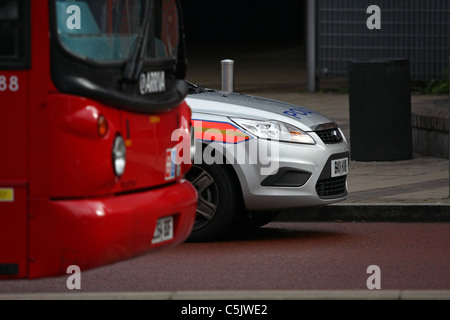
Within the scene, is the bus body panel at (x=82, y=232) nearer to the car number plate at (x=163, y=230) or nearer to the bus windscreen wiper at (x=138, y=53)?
the car number plate at (x=163, y=230)

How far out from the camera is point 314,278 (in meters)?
7.80

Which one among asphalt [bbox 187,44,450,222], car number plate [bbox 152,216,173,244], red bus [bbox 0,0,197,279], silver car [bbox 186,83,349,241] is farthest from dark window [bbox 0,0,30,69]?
A: asphalt [bbox 187,44,450,222]

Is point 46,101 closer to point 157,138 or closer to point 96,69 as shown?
point 96,69

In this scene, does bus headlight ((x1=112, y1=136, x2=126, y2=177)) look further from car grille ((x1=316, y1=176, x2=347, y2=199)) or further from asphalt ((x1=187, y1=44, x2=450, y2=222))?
asphalt ((x1=187, y1=44, x2=450, y2=222))

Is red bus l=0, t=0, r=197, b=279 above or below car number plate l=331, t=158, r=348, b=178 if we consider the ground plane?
above

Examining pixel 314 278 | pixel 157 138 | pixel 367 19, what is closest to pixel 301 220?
pixel 314 278

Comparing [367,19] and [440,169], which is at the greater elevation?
[367,19]

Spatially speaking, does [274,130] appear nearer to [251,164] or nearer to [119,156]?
[251,164]

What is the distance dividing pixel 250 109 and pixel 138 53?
9.55 ft

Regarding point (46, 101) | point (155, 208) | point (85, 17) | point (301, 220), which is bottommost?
point (301, 220)

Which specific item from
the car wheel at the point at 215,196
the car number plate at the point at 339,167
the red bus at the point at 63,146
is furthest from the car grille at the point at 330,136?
the red bus at the point at 63,146

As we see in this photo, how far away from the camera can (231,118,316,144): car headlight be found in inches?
352

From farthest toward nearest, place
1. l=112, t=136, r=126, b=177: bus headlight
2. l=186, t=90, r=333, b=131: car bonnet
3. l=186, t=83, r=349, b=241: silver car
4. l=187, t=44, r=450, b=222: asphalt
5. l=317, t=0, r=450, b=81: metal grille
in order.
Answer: l=317, t=0, r=450, b=81: metal grille < l=187, t=44, r=450, b=222: asphalt < l=186, t=90, r=333, b=131: car bonnet < l=186, t=83, r=349, b=241: silver car < l=112, t=136, r=126, b=177: bus headlight

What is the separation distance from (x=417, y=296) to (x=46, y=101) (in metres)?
2.49
